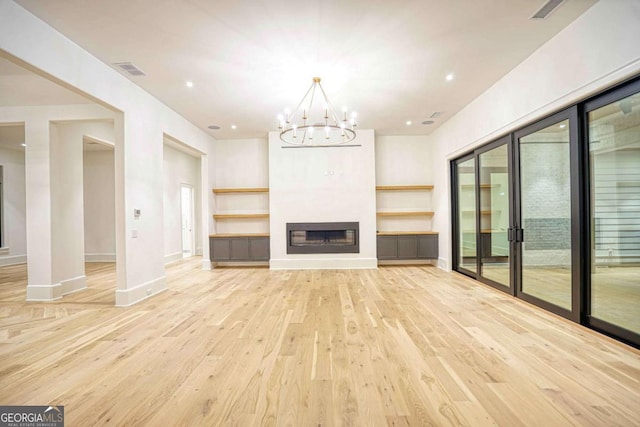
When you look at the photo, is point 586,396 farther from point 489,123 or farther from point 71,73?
point 71,73

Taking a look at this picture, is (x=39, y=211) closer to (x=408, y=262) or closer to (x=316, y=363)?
(x=316, y=363)

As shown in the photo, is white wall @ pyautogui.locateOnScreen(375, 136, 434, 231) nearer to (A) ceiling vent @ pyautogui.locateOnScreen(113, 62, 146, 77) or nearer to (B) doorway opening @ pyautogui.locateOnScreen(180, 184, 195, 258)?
(A) ceiling vent @ pyautogui.locateOnScreen(113, 62, 146, 77)

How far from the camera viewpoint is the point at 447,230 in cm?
632

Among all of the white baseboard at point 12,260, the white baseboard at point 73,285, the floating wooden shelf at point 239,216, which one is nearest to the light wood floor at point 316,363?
the white baseboard at point 73,285

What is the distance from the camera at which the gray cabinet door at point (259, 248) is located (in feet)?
22.8

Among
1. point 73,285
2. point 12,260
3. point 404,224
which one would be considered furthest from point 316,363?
point 12,260

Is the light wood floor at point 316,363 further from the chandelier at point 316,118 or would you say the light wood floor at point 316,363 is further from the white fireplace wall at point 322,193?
the white fireplace wall at point 322,193

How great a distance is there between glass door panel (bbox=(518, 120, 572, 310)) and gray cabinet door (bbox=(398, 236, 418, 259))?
286 cm

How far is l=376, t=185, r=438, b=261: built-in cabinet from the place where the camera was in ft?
22.5

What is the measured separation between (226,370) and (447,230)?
5313 mm

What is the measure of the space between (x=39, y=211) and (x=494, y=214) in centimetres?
691

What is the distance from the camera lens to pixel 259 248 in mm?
6953

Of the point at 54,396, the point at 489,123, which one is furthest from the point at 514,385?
the point at 489,123

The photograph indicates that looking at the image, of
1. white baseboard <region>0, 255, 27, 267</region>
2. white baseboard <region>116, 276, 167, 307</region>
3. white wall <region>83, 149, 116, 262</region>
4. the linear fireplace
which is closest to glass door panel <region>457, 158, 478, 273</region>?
the linear fireplace
